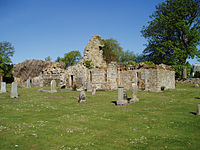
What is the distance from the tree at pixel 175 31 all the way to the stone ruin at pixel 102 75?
8850 mm

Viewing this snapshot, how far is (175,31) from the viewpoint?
4412 centimetres

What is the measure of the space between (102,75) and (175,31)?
2314 centimetres

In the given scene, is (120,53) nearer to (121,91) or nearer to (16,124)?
(121,91)

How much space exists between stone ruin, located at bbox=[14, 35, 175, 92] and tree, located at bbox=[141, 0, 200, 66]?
885 centimetres

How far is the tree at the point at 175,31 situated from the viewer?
40.8 meters

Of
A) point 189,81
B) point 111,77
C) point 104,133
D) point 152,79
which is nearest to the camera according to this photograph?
point 104,133

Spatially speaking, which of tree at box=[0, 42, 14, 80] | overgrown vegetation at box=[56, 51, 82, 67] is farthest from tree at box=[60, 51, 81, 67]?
tree at box=[0, 42, 14, 80]

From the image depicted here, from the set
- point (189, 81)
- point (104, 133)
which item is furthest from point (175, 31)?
point (104, 133)

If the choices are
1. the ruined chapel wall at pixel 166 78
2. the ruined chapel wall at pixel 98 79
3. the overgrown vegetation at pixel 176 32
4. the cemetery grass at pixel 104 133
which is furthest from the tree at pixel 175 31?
the cemetery grass at pixel 104 133

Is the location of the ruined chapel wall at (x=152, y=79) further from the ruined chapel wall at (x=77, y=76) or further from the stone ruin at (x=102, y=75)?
the ruined chapel wall at (x=77, y=76)

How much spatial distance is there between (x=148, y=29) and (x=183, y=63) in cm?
1324

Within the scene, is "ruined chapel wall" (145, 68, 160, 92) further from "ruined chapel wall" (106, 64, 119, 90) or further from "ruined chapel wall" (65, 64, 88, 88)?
"ruined chapel wall" (65, 64, 88, 88)

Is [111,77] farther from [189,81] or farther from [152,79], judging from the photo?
[189,81]

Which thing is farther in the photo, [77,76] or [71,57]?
[71,57]
